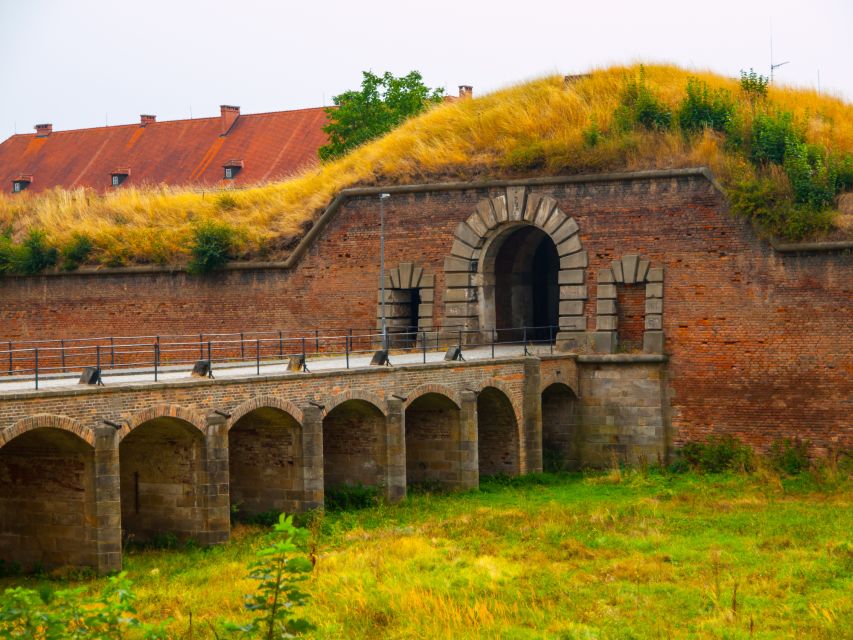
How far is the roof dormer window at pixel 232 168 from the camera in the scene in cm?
5841

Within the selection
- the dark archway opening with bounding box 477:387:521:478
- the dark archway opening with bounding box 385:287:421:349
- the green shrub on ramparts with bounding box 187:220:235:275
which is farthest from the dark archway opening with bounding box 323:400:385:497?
the green shrub on ramparts with bounding box 187:220:235:275

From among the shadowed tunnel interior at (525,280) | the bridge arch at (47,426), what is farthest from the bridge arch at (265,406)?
the shadowed tunnel interior at (525,280)

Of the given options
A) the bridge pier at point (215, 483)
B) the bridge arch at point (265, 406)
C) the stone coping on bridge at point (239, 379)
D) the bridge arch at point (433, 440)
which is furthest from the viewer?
the bridge arch at point (433, 440)

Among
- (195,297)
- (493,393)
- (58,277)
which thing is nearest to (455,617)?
(493,393)

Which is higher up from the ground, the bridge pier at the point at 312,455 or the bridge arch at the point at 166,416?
the bridge arch at the point at 166,416

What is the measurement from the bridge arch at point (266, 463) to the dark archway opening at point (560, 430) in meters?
9.18

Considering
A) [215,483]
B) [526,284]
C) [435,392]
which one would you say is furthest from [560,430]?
[215,483]

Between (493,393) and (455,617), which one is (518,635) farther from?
(493,393)

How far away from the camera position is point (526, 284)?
124ft

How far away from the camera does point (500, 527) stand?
26250 mm

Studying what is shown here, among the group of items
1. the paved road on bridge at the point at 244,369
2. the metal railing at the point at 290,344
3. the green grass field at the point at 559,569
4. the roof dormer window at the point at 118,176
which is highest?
the roof dormer window at the point at 118,176

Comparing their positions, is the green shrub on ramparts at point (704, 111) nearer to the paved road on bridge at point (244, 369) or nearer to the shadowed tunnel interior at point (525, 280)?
the shadowed tunnel interior at point (525, 280)

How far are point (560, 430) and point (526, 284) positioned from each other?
5.37 metres

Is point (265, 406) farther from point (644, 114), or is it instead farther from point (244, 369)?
point (644, 114)
